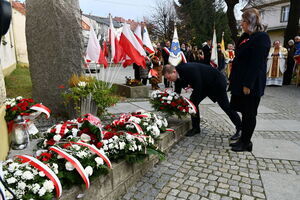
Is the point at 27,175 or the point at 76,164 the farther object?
the point at 76,164

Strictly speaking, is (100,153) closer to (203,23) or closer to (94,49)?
(94,49)

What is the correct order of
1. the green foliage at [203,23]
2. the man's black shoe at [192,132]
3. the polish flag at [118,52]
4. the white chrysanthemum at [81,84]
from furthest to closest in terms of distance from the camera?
the green foliage at [203,23] → the polish flag at [118,52] → the white chrysanthemum at [81,84] → the man's black shoe at [192,132]

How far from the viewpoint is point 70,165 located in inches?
82.5

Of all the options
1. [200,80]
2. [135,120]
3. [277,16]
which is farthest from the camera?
[277,16]

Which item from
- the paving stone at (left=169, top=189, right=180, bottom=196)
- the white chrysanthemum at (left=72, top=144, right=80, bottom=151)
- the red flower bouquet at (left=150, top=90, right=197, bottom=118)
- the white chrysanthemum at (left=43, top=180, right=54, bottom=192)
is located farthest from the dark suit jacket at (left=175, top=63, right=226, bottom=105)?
the white chrysanthemum at (left=43, top=180, right=54, bottom=192)

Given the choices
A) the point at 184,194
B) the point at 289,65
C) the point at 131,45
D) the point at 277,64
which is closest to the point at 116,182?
the point at 184,194

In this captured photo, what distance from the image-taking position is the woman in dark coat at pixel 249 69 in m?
3.02

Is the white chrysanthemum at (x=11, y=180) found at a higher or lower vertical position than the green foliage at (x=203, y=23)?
lower

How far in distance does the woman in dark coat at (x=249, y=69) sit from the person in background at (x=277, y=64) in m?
8.85

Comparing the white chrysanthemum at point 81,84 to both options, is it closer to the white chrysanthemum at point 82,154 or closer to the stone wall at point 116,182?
the stone wall at point 116,182

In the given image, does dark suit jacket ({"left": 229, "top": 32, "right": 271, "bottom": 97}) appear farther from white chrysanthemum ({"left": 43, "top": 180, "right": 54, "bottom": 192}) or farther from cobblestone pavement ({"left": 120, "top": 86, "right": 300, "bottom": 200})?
white chrysanthemum ({"left": 43, "top": 180, "right": 54, "bottom": 192})

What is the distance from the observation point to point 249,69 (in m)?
3.10

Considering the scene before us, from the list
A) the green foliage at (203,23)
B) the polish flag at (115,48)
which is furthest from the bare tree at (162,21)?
the polish flag at (115,48)

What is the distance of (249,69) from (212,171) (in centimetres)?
144
